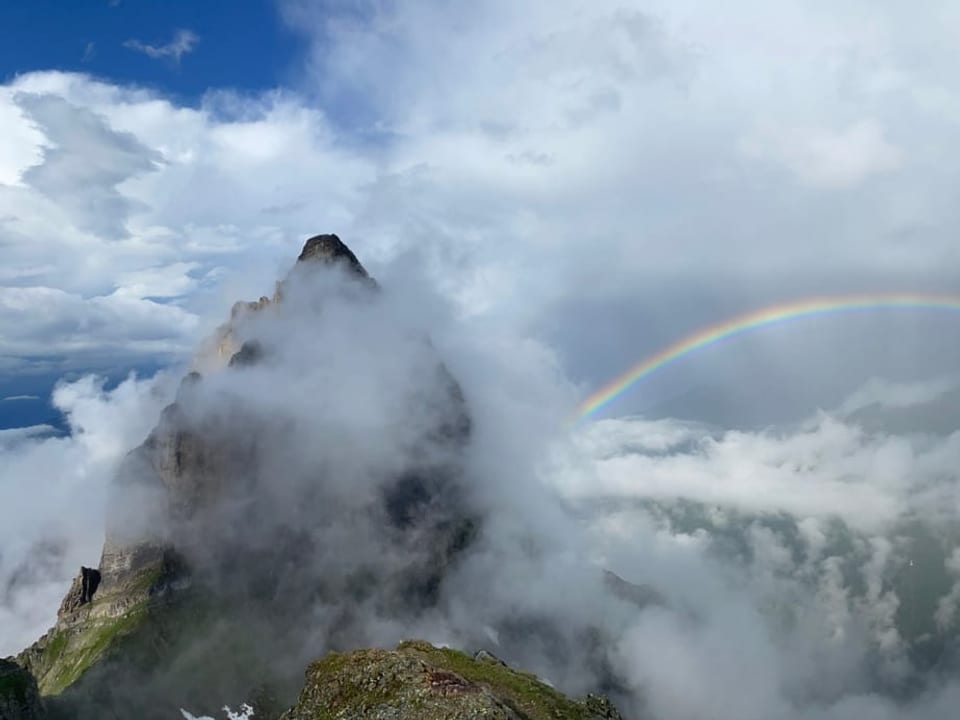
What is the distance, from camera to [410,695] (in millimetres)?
83438

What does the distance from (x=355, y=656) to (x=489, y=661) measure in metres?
44.4

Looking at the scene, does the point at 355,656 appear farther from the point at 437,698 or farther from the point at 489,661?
the point at 489,661

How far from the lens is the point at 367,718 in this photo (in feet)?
267

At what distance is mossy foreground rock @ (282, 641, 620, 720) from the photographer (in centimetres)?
8016

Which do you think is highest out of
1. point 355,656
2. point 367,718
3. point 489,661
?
point 489,661

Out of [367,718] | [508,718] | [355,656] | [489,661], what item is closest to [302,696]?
[355,656]

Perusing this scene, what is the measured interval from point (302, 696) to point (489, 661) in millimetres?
44687

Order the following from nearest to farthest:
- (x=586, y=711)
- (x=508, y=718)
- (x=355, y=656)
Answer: (x=508, y=718), (x=355, y=656), (x=586, y=711)

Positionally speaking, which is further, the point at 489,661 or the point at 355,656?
the point at 489,661

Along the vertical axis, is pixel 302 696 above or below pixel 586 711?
below

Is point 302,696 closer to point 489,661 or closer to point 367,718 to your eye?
point 367,718

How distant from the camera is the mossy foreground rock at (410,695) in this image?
80.2 metres

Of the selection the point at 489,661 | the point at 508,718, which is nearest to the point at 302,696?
A: the point at 508,718

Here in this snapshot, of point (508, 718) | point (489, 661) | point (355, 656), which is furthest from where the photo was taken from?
point (489, 661)
